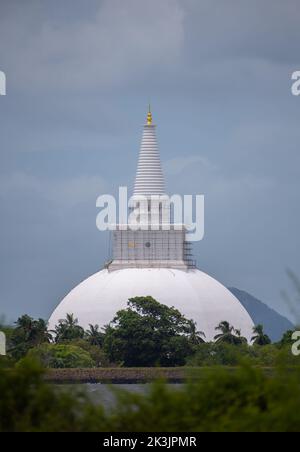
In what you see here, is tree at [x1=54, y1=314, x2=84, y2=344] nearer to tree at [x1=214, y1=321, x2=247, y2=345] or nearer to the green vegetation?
the green vegetation

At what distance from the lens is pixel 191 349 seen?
332ft

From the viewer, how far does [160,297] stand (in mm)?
126500

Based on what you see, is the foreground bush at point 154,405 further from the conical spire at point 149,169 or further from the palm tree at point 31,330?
the conical spire at point 149,169

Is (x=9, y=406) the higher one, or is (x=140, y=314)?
(x=140, y=314)

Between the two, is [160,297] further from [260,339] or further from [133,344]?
[133,344]

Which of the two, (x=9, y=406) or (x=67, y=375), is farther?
(x=67, y=375)

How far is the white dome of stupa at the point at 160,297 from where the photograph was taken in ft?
413

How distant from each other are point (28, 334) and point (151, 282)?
27.2 metres

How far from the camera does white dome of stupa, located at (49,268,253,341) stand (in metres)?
126

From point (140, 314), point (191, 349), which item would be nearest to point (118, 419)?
point (191, 349)

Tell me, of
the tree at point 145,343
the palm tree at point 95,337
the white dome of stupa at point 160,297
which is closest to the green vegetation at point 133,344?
the tree at point 145,343

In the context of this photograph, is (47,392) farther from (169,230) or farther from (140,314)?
(169,230)

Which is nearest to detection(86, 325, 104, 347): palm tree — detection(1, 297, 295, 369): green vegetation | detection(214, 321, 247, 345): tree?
detection(1, 297, 295, 369): green vegetation
